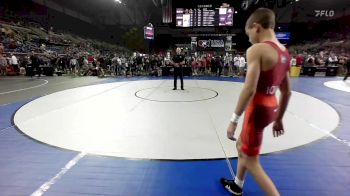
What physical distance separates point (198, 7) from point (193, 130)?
46.4 feet

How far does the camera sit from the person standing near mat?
196 cm

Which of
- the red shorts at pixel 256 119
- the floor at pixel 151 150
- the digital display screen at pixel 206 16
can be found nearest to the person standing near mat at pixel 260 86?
the red shorts at pixel 256 119

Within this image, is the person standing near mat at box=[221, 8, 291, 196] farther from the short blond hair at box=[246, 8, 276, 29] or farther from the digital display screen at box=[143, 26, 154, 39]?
the digital display screen at box=[143, 26, 154, 39]

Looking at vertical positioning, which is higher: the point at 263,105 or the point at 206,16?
the point at 206,16

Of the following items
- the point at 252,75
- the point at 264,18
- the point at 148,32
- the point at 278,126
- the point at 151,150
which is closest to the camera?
the point at 252,75

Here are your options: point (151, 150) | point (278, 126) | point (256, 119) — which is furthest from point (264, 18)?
point (151, 150)

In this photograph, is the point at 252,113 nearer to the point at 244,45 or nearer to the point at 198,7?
the point at 198,7

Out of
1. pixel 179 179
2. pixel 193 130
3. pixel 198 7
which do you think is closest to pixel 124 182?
pixel 179 179

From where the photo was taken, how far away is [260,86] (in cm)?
207

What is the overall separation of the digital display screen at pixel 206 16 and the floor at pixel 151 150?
1164cm

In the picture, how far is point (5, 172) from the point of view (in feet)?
10.6

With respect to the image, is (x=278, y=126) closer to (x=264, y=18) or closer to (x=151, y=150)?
(x=264, y=18)

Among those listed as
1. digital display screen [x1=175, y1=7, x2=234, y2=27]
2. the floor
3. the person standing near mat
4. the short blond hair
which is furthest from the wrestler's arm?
digital display screen [x1=175, y1=7, x2=234, y2=27]

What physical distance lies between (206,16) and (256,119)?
1612 centimetres
